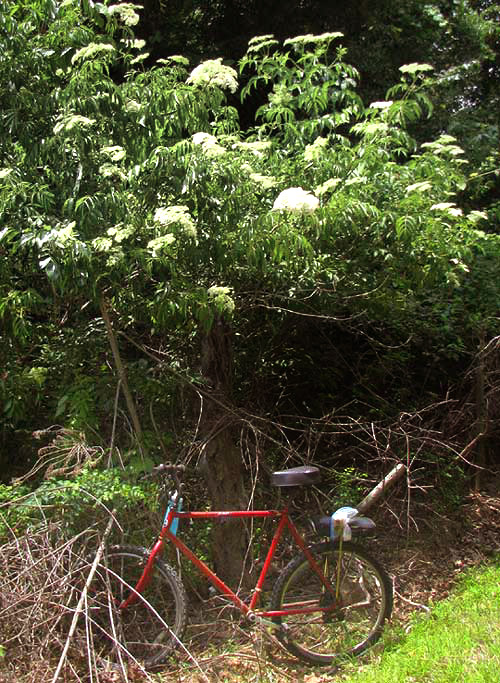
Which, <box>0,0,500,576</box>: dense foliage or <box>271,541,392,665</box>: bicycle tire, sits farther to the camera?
<box>0,0,500,576</box>: dense foliage

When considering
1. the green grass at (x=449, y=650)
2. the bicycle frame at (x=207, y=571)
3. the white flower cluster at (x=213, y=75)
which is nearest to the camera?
the green grass at (x=449, y=650)

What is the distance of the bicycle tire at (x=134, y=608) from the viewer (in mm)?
3918

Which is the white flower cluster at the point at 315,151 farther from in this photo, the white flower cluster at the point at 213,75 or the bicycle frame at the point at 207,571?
the bicycle frame at the point at 207,571

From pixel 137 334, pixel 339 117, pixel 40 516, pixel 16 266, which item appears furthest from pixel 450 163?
pixel 40 516

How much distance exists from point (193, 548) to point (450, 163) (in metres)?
3.24

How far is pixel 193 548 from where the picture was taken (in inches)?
191

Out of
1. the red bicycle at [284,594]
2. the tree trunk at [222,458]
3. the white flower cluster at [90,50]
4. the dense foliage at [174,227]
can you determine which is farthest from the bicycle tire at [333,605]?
the white flower cluster at [90,50]

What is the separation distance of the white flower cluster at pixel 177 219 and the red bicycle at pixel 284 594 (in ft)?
Answer: 4.25

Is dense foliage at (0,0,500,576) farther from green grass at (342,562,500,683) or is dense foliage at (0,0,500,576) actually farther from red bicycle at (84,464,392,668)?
green grass at (342,562,500,683)

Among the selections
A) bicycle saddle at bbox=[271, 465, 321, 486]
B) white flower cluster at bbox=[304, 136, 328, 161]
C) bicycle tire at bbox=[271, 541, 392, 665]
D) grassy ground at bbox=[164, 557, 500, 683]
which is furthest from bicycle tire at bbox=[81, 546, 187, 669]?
white flower cluster at bbox=[304, 136, 328, 161]

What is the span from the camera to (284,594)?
4117 mm

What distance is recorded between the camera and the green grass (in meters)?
3.63

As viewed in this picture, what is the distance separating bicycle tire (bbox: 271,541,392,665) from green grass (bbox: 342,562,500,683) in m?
0.19

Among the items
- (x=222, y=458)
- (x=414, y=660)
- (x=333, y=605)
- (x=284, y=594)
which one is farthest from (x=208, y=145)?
(x=414, y=660)
